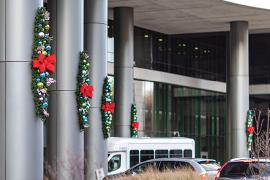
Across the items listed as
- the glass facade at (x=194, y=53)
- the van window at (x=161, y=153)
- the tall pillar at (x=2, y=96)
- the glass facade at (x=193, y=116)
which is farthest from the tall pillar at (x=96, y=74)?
the glass facade at (x=193, y=116)

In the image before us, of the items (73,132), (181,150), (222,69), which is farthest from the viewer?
(222,69)

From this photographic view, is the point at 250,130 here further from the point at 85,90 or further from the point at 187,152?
the point at 85,90

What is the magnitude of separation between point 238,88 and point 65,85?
2537cm

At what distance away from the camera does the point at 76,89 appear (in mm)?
23141

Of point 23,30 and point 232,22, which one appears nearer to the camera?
point 23,30

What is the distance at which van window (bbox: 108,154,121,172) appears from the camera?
29.1 meters

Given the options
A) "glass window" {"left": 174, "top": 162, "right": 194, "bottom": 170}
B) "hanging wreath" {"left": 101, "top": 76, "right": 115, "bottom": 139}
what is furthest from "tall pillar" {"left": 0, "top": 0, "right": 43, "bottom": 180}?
"hanging wreath" {"left": 101, "top": 76, "right": 115, "bottom": 139}

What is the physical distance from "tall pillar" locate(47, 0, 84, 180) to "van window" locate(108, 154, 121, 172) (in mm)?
6129

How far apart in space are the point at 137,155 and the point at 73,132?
830cm

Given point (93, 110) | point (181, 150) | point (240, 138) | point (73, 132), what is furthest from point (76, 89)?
point (240, 138)

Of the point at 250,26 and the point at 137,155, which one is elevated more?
the point at 250,26

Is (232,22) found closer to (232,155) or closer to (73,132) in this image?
(232,155)

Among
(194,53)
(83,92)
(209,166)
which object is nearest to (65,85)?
(83,92)

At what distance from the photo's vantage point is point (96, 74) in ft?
88.9
